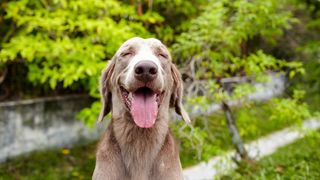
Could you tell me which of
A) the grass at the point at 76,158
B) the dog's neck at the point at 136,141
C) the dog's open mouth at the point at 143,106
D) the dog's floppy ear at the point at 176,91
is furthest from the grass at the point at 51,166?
the dog's open mouth at the point at 143,106

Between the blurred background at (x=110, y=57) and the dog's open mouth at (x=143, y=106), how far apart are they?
7.15 feet

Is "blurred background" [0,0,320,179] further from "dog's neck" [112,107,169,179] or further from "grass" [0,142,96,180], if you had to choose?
"dog's neck" [112,107,169,179]

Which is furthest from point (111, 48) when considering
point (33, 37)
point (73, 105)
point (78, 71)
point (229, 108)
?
point (73, 105)

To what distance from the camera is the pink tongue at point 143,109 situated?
115 inches

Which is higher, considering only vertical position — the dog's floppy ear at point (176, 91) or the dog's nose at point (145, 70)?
the dog's nose at point (145, 70)

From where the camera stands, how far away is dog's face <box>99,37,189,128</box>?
2.77m

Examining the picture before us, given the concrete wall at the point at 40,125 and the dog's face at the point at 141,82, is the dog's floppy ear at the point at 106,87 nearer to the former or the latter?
the dog's face at the point at 141,82

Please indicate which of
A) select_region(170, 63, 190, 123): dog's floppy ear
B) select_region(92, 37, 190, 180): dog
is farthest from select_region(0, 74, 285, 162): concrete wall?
select_region(92, 37, 190, 180): dog

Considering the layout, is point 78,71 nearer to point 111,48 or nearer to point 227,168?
point 111,48

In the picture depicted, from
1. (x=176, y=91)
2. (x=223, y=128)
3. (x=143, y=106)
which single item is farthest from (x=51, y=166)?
(x=143, y=106)

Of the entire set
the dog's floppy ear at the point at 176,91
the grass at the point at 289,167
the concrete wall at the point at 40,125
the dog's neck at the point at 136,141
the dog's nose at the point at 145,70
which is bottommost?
the grass at the point at 289,167

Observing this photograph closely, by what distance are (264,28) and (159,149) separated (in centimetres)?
340

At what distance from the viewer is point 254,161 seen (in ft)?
21.5

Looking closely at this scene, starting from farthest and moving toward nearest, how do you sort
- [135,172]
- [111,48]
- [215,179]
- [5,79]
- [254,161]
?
[5,79], [254,161], [215,179], [111,48], [135,172]
